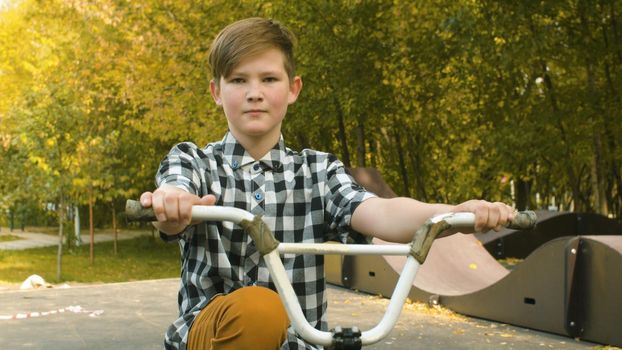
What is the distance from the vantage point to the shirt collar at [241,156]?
7.77ft

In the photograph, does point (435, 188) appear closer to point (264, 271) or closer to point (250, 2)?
point (250, 2)

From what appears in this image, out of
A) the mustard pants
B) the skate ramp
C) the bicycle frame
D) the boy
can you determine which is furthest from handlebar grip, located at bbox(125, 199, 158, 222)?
the skate ramp

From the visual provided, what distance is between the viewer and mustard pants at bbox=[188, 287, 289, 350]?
1.76 meters

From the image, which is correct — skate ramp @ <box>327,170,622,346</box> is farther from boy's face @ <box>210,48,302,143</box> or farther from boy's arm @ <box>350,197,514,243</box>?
boy's face @ <box>210,48,302,143</box>

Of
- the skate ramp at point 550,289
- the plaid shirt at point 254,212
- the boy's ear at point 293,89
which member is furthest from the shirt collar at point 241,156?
the skate ramp at point 550,289

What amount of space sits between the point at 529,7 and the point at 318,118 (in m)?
4.34

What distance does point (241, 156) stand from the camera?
7.79 ft

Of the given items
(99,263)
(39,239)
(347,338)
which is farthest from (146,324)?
(39,239)

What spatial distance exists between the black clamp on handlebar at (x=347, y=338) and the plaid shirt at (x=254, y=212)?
0.33 meters

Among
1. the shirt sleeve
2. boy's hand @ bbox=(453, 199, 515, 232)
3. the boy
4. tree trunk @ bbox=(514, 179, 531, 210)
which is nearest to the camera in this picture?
boy's hand @ bbox=(453, 199, 515, 232)

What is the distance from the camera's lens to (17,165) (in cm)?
1816

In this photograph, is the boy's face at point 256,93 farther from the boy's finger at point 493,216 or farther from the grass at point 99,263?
the grass at point 99,263

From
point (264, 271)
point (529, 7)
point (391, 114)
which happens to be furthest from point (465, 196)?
point (264, 271)

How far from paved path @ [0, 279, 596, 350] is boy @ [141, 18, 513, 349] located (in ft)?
12.4
